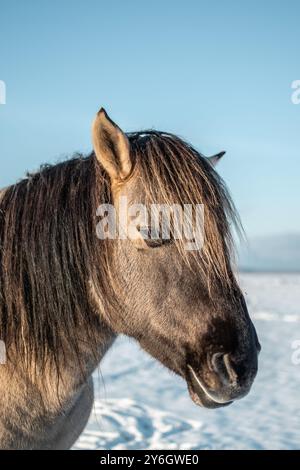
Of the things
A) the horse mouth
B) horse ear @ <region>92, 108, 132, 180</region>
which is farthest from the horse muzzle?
horse ear @ <region>92, 108, 132, 180</region>

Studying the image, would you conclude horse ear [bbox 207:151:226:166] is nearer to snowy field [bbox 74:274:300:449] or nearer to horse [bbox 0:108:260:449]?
horse [bbox 0:108:260:449]

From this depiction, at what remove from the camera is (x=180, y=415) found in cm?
726

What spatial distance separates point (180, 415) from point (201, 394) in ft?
17.9

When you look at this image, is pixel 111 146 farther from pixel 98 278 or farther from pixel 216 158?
pixel 216 158

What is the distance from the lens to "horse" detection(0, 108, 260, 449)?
2246 mm

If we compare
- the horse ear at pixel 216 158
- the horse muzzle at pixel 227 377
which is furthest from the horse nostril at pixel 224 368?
the horse ear at pixel 216 158

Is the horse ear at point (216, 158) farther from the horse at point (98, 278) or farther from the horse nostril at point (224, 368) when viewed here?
the horse nostril at point (224, 368)

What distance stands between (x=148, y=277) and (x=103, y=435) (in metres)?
4.63

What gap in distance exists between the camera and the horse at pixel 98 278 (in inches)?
→ 88.4

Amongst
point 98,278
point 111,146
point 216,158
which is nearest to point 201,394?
point 98,278

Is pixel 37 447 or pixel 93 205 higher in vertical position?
pixel 93 205

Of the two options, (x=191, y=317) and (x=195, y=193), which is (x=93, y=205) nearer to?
(x=195, y=193)

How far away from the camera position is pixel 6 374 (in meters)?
2.45
